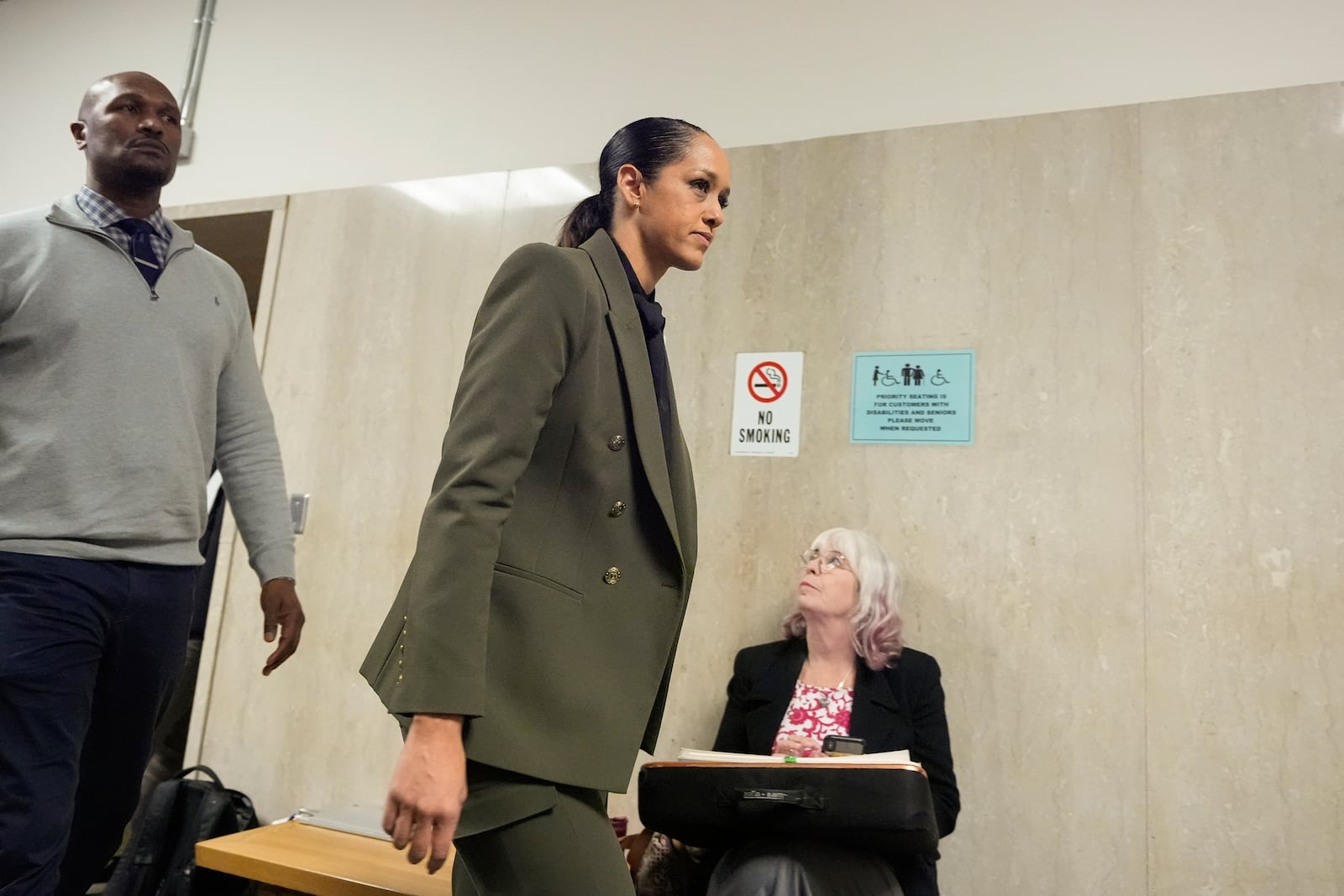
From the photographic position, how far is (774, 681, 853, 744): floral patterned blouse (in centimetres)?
217

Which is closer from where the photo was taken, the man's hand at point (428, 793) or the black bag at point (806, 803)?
the man's hand at point (428, 793)

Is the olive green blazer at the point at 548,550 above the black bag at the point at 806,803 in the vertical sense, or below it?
above

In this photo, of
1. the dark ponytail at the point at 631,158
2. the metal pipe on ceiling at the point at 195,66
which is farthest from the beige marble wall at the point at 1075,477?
the metal pipe on ceiling at the point at 195,66

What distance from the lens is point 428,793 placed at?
2.95ft

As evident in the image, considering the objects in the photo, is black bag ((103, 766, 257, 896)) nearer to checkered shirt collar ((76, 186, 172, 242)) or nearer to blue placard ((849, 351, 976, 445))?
checkered shirt collar ((76, 186, 172, 242))

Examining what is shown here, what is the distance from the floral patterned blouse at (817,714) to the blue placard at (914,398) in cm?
63

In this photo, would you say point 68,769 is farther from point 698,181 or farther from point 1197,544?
point 1197,544

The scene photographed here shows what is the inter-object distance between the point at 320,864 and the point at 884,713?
126cm

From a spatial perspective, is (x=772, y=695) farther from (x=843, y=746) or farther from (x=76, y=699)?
(x=76, y=699)

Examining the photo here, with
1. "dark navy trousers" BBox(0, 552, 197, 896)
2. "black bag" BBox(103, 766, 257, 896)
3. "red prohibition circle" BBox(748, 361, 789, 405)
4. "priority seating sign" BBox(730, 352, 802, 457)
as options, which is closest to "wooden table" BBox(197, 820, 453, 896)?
"black bag" BBox(103, 766, 257, 896)

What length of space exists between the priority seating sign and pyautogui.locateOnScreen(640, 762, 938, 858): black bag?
100 cm

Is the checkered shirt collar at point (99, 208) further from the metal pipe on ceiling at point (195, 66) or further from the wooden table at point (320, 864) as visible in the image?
the metal pipe on ceiling at point (195, 66)

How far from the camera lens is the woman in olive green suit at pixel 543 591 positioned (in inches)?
37.4

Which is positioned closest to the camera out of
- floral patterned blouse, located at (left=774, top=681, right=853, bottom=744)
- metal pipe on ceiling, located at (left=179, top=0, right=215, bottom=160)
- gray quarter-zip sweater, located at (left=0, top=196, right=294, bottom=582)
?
gray quarter-zip sweater, located at (left=0, top=196, right=294, bottom=582)
